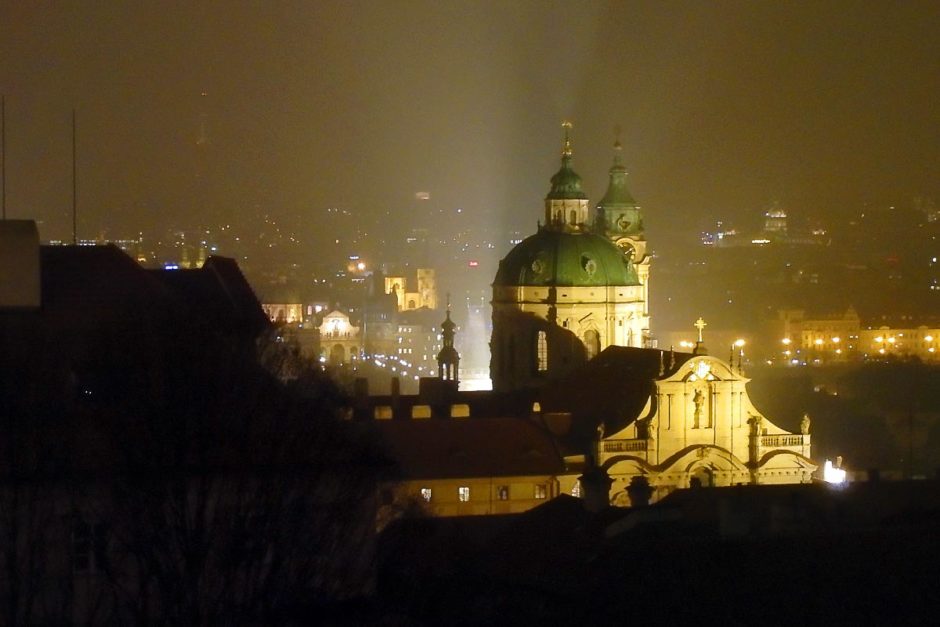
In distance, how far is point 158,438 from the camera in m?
21.6

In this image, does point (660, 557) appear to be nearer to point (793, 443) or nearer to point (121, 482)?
point (121, 482)

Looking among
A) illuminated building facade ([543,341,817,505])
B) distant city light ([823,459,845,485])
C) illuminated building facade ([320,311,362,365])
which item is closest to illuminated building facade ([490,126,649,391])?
distant city light ([823,459,845,485])

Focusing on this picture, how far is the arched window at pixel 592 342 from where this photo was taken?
7319 cm

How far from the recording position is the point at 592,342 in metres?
73.5

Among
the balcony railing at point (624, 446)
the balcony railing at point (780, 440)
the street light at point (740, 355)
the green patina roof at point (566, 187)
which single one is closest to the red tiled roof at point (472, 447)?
the balcony railing at point (624, 446)

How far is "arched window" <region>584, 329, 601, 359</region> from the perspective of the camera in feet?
240

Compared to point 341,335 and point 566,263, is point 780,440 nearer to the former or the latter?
point 566,263

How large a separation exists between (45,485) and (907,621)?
1100 cm

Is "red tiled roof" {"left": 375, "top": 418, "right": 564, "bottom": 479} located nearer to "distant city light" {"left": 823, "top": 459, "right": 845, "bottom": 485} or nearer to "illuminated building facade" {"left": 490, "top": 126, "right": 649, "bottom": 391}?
"distant city light" {"left": 823, "top": 459, "right": 845, "bottom": 485}

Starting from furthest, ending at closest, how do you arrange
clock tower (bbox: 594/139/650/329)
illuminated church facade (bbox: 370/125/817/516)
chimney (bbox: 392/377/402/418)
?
1. clock tower (bbox: 594/139/650/329)
2. chimney (bbox: 392/377/402/418)
3. illuminated church facade (bbox: 370/125/817/516)

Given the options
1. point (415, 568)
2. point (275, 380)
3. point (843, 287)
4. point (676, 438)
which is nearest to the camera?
point (275, 380)

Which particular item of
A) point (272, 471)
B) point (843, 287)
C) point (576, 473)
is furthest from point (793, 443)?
point (843, 287)

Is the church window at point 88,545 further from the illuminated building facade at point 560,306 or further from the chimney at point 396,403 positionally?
the illuminated building facade at point 560,306

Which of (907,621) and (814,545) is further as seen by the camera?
(814,545)
